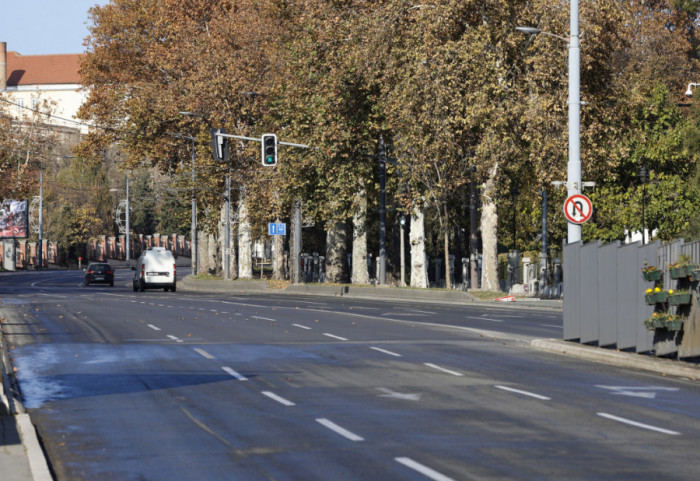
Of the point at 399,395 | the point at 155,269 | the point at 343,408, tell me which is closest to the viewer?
the point at 343,408

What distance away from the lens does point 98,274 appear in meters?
75.8

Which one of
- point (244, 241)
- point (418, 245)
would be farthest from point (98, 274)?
point (418, 245)

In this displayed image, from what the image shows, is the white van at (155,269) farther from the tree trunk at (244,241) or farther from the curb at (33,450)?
the curb at (33,450)

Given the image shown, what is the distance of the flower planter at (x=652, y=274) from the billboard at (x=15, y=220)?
8932 centimetres

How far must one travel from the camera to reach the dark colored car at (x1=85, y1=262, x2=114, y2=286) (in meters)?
75.4

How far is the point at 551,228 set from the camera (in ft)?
215

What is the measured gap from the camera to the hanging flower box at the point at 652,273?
1923 cm

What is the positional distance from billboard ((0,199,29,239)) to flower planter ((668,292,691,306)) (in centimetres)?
9022

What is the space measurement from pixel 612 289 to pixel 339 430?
9920 millimetres

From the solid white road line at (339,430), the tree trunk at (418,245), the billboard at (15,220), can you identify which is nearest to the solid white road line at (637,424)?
the solid white road line at (339,430)

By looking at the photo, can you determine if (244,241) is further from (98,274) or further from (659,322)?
(659,322)

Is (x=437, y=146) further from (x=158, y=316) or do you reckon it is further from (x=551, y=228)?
(x=551, y=228)

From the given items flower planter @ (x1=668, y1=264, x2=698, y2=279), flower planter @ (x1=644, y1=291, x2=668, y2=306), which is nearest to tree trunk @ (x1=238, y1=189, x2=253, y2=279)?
flower planter @ (x1=644, y1=291, x2=668, y2=306)

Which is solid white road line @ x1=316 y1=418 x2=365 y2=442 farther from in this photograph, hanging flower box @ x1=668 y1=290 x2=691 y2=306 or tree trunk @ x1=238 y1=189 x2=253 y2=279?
tree trunk @ x1=238 y1=189 x2=253 y2=279
